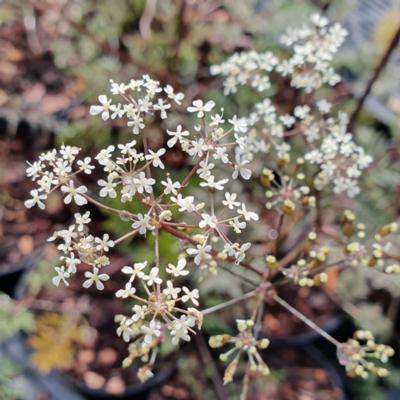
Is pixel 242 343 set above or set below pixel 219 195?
above

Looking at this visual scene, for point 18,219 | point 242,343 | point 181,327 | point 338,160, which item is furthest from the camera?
point 18,219

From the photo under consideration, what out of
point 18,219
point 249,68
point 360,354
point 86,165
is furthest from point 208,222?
point 18,219

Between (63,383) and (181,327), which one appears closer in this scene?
(181,327)

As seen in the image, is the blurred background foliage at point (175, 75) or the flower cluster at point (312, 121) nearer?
the flower cluster at point (312, 121)

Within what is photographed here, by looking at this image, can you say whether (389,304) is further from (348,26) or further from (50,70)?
(50,70)

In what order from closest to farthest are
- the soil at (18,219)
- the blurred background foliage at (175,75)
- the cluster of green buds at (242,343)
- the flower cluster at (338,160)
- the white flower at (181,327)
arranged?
the white flower at (181,327) < the cluster of green buds at (242,343) < the flower cluster at (338,160) < the blurred background foliage at (175,75) < the soil at (18,219)

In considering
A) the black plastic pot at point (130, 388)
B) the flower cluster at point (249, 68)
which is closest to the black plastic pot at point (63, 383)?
the black plastic pot at point (130, 388)

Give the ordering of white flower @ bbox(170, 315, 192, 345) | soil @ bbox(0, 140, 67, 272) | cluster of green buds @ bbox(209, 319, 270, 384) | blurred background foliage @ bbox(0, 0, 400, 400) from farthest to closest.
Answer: soil @ bbox(0, 140, 67, 272) → blurred background foliage @ bbox(0, 0, 400, 400) → cluster of green buds @ bbox(209, 319, 270, 384) → white flower @ bbox(170, 315, 192, 345)

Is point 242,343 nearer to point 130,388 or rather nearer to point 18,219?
point 130,388

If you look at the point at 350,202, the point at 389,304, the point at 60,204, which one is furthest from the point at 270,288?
the point at 60,204

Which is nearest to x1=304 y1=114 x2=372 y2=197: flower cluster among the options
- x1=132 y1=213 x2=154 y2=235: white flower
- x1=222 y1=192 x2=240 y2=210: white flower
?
x1=222 y1=192 x2=240 y2=210: white flower

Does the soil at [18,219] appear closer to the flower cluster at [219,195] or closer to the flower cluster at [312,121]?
the flower cluster at [219,195]

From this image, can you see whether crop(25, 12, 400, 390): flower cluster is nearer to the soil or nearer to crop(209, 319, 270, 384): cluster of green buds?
Answer: crop(209, 319, 270, 384): cluster of green buds
